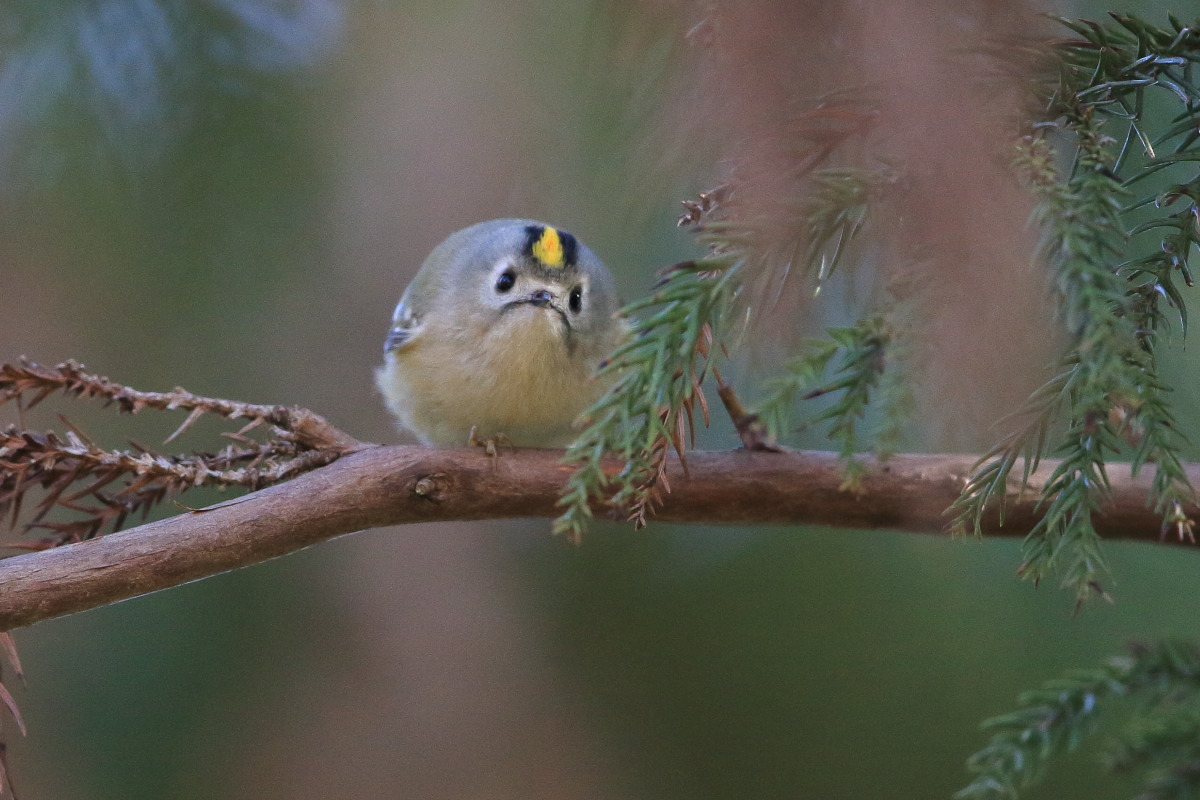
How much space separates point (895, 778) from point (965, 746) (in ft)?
0.52

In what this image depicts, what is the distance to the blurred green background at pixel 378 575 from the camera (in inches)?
66.9

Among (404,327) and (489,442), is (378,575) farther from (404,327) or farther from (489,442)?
(489,442)

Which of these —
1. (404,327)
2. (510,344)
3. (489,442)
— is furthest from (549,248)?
(489,442)

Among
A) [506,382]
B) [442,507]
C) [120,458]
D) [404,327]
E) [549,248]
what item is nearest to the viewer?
[120,458]

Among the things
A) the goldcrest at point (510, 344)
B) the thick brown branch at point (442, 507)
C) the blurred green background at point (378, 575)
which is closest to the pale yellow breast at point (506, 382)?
the goldcrest at point (510, 344)

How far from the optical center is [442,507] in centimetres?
108

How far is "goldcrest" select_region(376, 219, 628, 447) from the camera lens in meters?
1.61

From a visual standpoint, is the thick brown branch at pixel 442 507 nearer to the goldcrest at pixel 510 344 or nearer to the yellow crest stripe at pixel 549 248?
the goldcrest at pixel 510 344

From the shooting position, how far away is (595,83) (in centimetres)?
102

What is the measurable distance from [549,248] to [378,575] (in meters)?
1.11

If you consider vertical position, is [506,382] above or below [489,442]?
above

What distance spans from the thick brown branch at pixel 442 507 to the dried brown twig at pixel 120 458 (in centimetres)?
5

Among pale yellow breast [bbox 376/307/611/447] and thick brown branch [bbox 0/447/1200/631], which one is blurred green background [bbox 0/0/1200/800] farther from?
thick brown branch [bbox 0/447/1200/631]

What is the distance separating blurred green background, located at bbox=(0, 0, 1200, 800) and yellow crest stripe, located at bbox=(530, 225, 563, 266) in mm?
55
